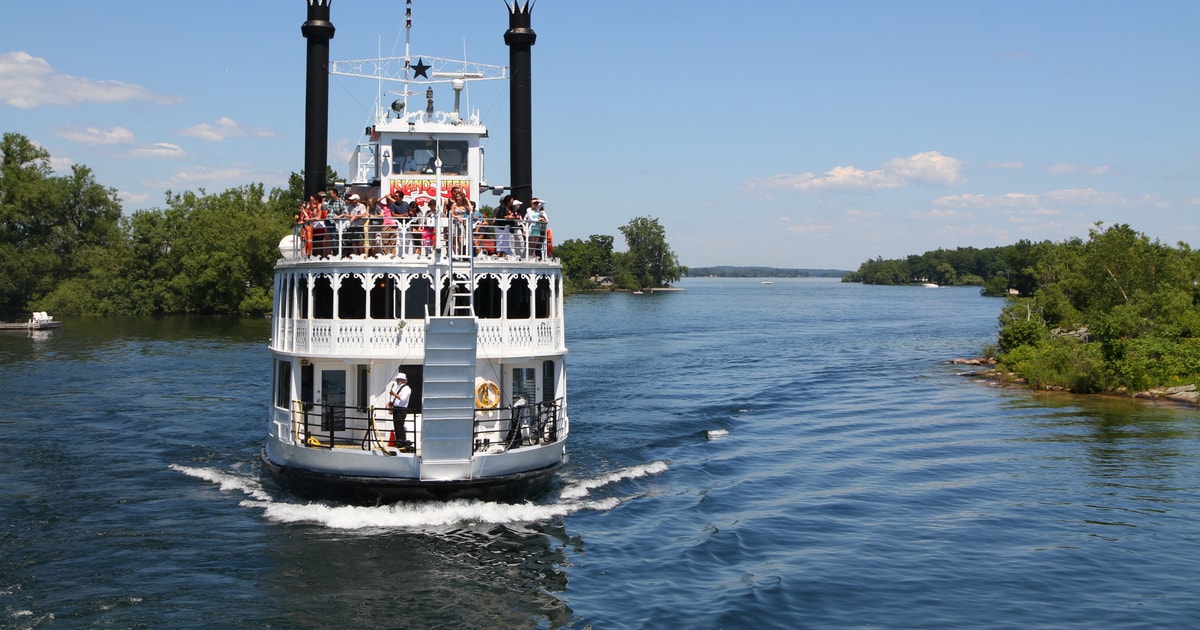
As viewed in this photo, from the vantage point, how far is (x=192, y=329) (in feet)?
218

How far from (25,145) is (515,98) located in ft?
225

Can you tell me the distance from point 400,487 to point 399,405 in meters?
1.45

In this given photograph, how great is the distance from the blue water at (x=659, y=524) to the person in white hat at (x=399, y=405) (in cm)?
126

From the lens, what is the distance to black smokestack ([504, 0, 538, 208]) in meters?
26.2

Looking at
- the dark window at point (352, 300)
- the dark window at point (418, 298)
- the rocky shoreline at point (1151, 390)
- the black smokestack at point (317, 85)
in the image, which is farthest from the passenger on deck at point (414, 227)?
the rocky shoreline at point (1151, 390)

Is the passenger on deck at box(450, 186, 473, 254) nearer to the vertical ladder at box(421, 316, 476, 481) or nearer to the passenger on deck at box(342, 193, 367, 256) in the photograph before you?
the passenger on deck at box(342, 193, 367, 256)

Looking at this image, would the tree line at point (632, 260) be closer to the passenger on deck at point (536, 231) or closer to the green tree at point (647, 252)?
the green tree at point (647, 252)

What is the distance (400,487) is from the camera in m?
18.9

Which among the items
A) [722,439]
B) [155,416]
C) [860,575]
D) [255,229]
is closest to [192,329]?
[255,229]

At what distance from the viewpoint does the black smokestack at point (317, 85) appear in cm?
2680

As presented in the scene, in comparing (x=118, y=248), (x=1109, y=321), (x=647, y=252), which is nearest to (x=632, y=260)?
(x=647, y=252)

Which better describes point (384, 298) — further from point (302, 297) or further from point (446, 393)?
point (446, 393)

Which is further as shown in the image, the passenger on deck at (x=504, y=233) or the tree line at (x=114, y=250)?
the tree line at (x=114, y=250)

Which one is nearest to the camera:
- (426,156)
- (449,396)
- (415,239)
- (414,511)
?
(449,396)
